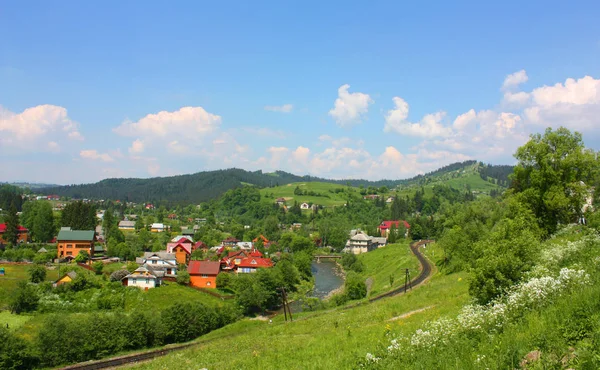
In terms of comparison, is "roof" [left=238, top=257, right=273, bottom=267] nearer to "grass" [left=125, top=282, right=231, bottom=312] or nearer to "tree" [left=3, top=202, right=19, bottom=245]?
"grass" [left=125, top=282, right=231, bottom=312]

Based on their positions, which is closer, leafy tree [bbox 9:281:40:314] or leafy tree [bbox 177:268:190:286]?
leafy tree [bbox 9:281:40:314]

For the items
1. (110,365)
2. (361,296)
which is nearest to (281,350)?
(110,365)

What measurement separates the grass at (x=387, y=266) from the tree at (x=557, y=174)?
27.8 meters

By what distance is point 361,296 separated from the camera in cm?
5281

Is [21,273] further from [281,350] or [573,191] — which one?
[573,191]

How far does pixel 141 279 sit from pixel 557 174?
5608 cm

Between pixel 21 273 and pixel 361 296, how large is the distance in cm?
5642

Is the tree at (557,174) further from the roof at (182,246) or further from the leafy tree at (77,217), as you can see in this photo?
the leafy tree at (77,217)

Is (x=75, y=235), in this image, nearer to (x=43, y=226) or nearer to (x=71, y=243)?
(x=71, y=243)

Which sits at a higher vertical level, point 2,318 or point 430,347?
point 430,347

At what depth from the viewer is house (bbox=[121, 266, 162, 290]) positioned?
2391 inches

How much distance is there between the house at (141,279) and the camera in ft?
199

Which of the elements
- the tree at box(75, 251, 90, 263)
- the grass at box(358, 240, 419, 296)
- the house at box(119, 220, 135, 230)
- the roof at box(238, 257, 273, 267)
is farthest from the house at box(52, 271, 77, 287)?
the house at box(119, 220, 135, 230)

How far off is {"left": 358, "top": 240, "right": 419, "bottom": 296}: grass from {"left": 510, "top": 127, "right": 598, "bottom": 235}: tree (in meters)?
27.8
